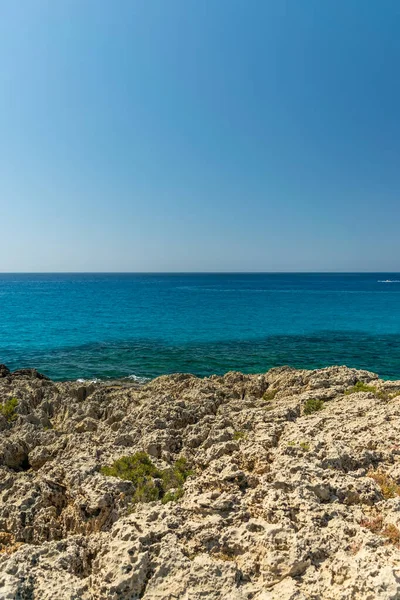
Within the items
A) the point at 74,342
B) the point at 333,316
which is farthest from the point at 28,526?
the point at 333,316

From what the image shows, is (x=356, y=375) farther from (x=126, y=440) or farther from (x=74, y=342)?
(x=74, y=342)

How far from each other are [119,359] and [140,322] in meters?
23.7

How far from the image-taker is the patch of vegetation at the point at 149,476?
29.2 ft

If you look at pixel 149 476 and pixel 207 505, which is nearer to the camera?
pixel 207 505

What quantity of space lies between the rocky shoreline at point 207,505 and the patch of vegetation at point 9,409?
4.80ft

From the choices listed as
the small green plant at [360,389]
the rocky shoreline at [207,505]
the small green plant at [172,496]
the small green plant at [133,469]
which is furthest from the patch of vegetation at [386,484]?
the small green plant at [360,389]

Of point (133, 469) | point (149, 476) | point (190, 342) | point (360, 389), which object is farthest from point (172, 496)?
point (190, 342)

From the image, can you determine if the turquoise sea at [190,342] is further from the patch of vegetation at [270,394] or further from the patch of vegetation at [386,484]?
the patch of vegetation at [386,484]

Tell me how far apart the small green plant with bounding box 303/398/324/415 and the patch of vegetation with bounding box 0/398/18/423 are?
40.6 feet

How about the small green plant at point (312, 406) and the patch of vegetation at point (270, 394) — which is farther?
the patch of vegetation at point (270, 394)

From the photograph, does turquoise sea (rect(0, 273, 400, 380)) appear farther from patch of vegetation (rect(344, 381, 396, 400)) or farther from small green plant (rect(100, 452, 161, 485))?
small green plant (rect(100, 452, 161, 485))

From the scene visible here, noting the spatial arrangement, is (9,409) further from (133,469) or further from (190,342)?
(190,342)

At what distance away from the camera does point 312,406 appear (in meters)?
14.1

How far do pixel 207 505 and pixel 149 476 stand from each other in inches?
83.6
